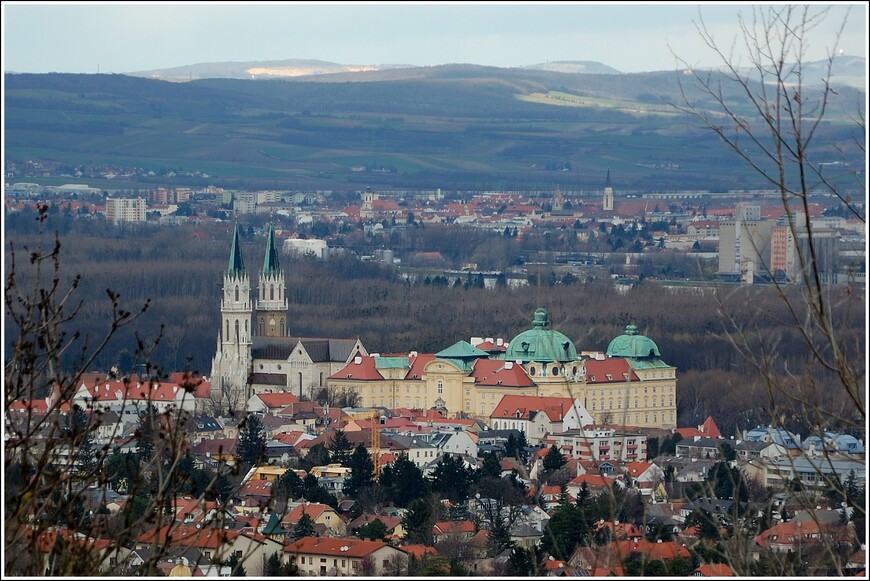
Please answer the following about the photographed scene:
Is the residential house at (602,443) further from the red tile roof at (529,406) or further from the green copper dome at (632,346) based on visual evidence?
the green copper dome at (632,346)

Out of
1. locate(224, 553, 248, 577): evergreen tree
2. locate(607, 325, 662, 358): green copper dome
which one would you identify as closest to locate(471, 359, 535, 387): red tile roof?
locate(607, 325, 662, 358): green copper dome

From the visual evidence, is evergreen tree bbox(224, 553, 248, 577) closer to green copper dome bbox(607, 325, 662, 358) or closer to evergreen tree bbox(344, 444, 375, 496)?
evergreen tree bbox(344, 444, 375, 496)

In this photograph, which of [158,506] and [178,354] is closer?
[158,506]

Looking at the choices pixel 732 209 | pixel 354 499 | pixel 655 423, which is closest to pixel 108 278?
pixel 655 423

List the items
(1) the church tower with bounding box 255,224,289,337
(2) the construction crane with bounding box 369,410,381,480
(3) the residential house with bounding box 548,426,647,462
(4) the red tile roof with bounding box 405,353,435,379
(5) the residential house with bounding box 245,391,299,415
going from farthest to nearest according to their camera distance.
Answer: (1) the church tower with bounding box 255,224,289,337 < (4) the red tile roof with bounding box 405,353,435,379 < (5) the residential house with bounding box 245,391,299,415 < (3) the residential house with bounding box 548,426,647,462 < (2) the construction crane with bounding box 369,410,381,480

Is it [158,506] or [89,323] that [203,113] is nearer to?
[89,323]


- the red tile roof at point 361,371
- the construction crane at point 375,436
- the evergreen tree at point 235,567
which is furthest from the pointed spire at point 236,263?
the evergreen tree at point 235,567
